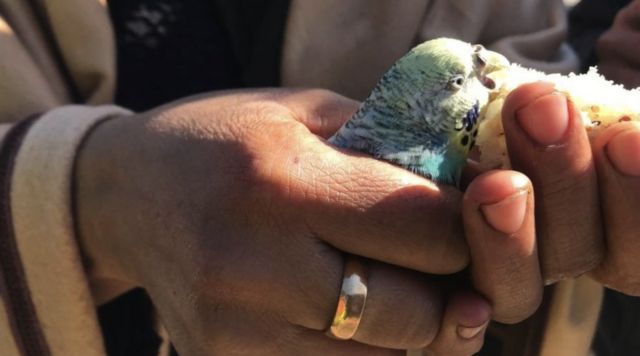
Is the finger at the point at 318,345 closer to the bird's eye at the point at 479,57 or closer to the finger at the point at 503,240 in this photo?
the finger at the point at 503,240

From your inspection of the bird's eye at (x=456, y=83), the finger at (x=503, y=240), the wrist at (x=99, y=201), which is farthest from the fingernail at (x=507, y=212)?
the wrist at (x=99, y=201)

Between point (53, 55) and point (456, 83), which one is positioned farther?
point (53, 55)

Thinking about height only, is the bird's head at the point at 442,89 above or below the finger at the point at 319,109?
above

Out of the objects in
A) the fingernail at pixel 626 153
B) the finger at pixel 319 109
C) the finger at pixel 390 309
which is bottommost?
the finger at pixel 390 309

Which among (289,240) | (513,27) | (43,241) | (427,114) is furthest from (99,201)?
(513,27)

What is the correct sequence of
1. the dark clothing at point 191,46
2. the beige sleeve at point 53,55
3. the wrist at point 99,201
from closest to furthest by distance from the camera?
the wrist at point 99,201, the beige sleeve at point 53,55, the dark clothing at point 191,46

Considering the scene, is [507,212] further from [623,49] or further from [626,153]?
[623,49]
